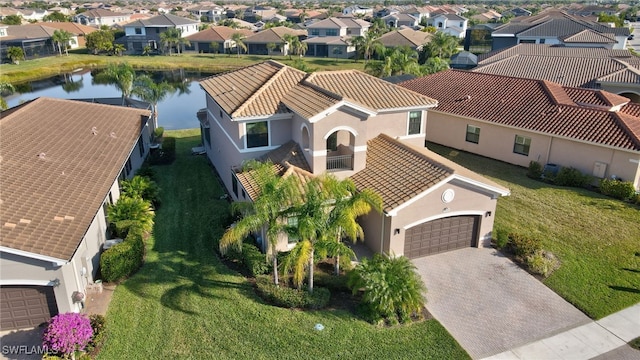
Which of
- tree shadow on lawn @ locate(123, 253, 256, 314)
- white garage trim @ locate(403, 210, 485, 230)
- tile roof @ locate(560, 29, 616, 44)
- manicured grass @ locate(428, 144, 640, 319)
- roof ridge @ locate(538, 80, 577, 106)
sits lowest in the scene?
manicured grass @ locate(428, 144, 640, 319)

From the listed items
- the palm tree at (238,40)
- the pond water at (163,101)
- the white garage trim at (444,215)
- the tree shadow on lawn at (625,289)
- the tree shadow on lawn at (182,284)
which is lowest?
the pond water at (163,101)

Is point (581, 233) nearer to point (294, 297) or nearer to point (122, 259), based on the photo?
point (294, 297)

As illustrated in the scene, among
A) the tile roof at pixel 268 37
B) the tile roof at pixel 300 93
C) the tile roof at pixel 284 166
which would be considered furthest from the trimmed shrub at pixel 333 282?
the tile roof at pixel 268 37

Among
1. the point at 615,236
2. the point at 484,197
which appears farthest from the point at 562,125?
the point at 484,197

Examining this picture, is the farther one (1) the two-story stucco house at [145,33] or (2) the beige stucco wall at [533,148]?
(1) the two-story stucco house at [145,33]

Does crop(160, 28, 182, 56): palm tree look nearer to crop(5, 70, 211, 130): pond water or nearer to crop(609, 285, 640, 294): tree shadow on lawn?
crop(5, 70, 211, 130): pond water

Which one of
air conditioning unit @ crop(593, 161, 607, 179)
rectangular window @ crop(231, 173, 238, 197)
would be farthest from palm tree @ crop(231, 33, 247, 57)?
air conditioning unit @ crop(593, 161, 607, 179)

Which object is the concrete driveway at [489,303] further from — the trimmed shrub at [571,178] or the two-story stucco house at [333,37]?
the two-story stucco house at [333,37]

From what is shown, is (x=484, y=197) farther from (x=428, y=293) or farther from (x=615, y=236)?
(x=615, y=236)
